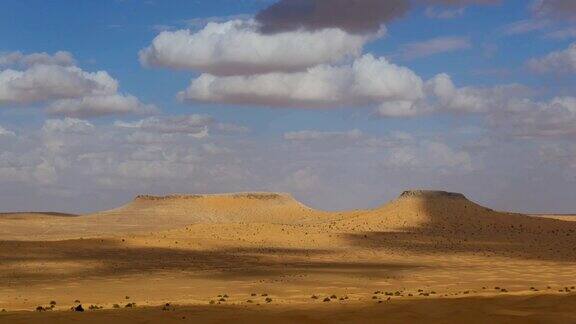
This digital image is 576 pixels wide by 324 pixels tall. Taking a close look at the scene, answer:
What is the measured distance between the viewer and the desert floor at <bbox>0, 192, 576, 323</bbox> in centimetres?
1285

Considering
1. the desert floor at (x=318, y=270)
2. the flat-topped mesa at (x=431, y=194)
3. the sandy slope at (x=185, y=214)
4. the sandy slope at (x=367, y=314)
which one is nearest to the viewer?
the sandy slope at (x=367, y=314)

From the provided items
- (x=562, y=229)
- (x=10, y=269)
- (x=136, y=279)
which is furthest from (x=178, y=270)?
(x=562, y=229)

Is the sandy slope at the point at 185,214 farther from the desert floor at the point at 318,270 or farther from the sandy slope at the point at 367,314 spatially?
the sandy slope at the point at 367,314

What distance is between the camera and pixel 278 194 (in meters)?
90.2

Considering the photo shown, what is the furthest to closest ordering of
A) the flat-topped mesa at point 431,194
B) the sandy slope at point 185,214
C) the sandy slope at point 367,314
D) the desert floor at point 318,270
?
the sandy slope at point 185,214 → the flat-topped mesa at point 431,194 → the desert floor at point 318,270 → the sandy slope at point 367,314

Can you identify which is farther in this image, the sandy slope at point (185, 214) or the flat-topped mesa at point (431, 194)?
the sandy slope at point (185, 214)

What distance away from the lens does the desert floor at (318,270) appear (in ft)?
42.2

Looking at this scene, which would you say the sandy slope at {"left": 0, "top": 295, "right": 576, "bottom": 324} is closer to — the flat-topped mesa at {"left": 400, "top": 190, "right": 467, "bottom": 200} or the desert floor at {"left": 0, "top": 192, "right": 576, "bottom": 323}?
the desert floor at {"left": 0, "top": 192, "right": 576, "bottom": 323}

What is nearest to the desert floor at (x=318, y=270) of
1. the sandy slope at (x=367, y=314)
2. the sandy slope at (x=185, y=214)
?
the sandy slope at (x=367, y=314)

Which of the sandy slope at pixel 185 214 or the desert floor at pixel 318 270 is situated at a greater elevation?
the sandy slope at pixel 185 214

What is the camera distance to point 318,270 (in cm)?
2816

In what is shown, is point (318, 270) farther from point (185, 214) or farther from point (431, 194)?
point (185, 214)

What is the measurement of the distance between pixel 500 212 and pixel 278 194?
3765 cm

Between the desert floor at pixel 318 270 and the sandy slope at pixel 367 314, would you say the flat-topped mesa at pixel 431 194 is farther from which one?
the sandy slope at pixel 367 314
